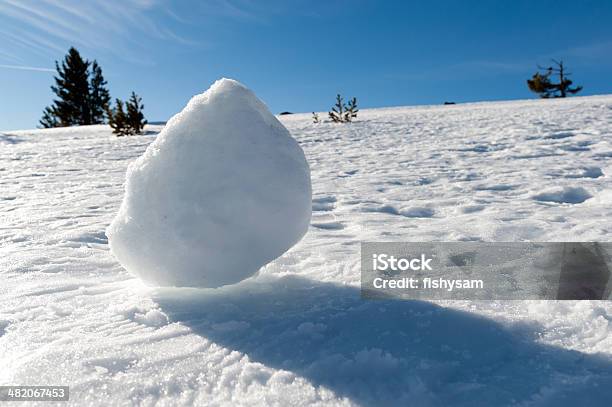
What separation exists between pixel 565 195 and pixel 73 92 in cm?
3253

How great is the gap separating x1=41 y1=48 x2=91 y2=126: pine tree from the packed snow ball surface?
32132 mm

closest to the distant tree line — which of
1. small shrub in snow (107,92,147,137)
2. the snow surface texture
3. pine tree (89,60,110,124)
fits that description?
pine tree (89,60,110,124)

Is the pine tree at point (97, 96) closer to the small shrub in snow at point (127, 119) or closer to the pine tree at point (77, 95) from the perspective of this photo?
the pine tree at point (77, 95)

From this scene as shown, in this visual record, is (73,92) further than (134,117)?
Yes

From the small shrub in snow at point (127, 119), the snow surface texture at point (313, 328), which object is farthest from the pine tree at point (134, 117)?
the snow surface texture at point (313, 328)

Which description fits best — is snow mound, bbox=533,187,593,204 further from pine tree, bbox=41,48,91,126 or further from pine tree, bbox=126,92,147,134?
pine tree, bbox=41,48,91,126

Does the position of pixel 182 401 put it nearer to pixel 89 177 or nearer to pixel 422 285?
pixel 422 285

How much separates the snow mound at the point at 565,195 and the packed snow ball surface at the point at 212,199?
270 cm

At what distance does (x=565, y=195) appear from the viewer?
12.3ft

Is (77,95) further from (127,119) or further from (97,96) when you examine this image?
(127,119)

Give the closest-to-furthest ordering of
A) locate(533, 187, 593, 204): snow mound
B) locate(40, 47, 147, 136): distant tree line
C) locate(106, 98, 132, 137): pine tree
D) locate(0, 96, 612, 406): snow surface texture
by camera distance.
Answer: locate(0, 96, 612, 406): snow surface texture → locate(533, 187, 593, 204): snow mound → locate(106, 98, 132, 137): pine tree → locate(40, 47, 147, 136): distant tree line

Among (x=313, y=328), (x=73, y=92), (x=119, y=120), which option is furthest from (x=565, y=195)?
(x=73, y=92)

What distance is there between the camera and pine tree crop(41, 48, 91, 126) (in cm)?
2908

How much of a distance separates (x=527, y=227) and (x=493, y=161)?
3.11m
